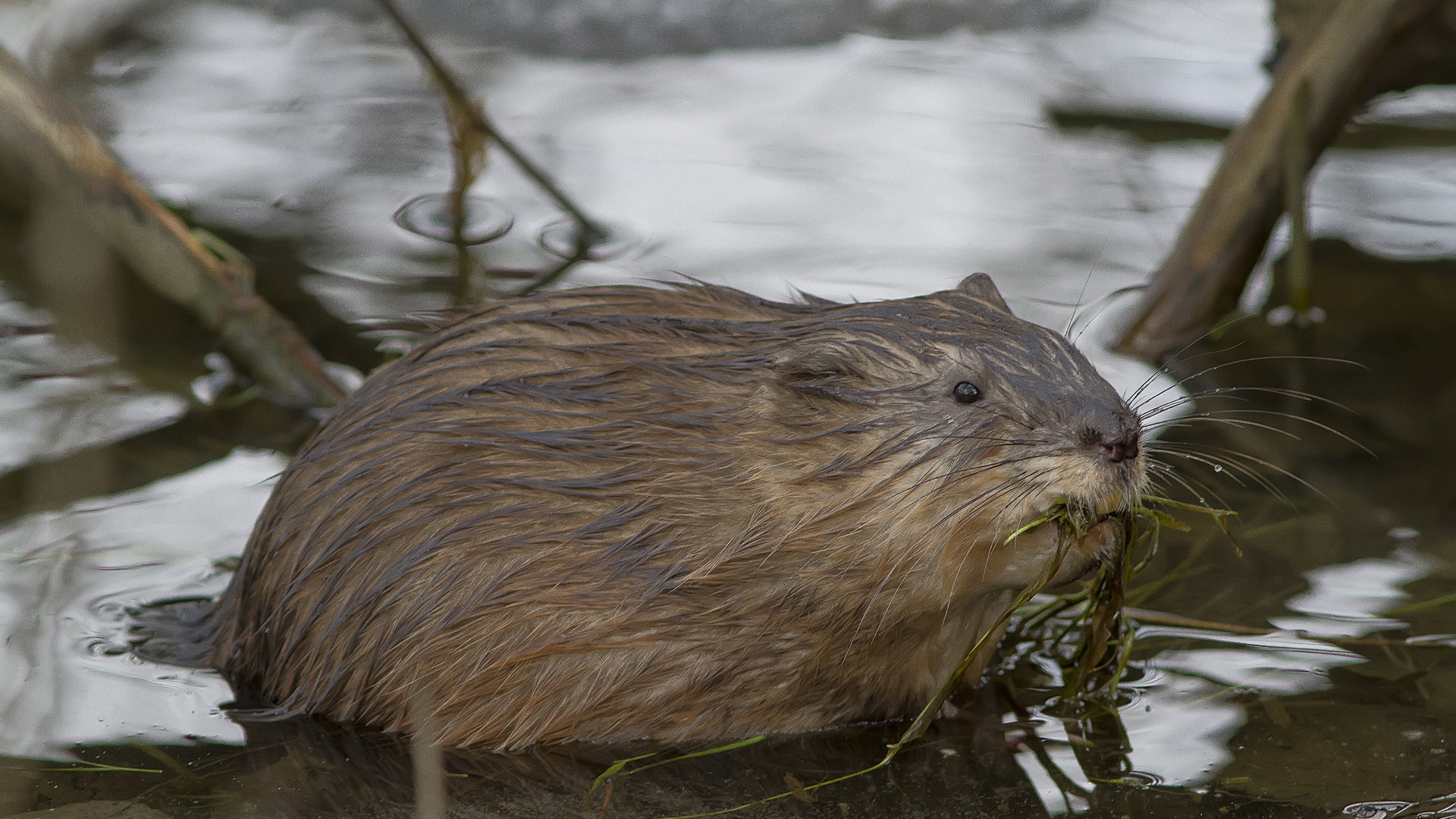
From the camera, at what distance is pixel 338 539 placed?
9.96ft

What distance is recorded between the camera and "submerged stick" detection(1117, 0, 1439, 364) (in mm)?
4602

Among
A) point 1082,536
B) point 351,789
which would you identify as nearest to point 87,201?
point 351,789

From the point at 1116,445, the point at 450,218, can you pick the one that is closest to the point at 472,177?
the point at 450,218

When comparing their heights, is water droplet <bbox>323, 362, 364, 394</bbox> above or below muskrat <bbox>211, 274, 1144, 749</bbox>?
below

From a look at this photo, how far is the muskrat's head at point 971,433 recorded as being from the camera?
2846 millimetres

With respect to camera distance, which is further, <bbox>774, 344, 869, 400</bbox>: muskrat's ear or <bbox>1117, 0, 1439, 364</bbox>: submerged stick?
<bbox>1117, 0, 1439, 364</bbox>: submerged stick

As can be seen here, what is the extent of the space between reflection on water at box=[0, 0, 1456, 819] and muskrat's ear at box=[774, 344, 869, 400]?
0.69 m

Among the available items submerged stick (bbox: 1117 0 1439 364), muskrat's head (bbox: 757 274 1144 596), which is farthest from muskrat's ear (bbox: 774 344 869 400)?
submerged stick (bbox: 1117 0 1439 364)

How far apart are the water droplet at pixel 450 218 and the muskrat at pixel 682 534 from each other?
225cm

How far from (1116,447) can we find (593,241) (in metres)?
2.78

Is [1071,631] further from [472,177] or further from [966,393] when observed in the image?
[472,177]

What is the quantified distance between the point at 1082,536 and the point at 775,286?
214cm

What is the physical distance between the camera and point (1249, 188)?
15.3 feet

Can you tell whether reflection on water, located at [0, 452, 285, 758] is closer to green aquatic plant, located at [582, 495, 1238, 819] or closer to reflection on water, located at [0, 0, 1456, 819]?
reflection on water, located at [0, 0, 1456, 819]
